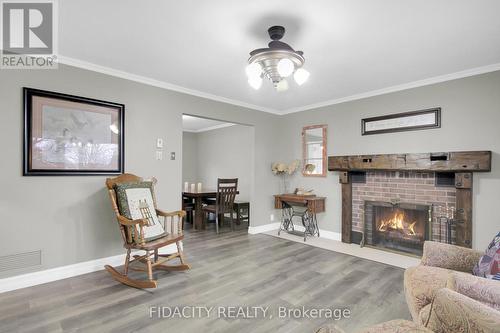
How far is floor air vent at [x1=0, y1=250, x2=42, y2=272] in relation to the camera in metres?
2.50

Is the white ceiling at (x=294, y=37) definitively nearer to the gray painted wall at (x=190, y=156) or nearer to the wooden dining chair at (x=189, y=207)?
the wooden dining chair at (x=189, y=207)

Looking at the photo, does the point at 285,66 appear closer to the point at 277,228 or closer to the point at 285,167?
the point at 285,167

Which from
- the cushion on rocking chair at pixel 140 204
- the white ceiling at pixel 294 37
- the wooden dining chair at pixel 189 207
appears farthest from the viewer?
the wooden dining chair at pixel 189 207

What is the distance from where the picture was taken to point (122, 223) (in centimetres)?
266

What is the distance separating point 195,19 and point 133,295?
253 centimetres

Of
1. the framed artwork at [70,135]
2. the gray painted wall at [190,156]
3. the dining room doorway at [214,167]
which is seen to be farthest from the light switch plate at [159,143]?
the gray painted wall at [190,156]

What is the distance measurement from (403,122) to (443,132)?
50 cm

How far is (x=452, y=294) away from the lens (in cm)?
101

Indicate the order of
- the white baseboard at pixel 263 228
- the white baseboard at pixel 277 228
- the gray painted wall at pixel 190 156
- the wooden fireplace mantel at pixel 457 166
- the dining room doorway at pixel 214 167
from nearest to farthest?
the wooden fireplace mantel at pixel 457 166 → the white baseboard at pixel 277 228 → the white baseboard at pixel 263 228 → the dining room doorway at pixel 214 167 → the gray painted wall at pixel 190 156

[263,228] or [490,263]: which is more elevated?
[490,263]

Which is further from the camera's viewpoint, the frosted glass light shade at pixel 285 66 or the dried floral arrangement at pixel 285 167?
the dried floral arrangement at pixel 285 167

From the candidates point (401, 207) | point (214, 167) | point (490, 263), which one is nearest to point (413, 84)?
point (401, 207)

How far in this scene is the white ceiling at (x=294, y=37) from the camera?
76.8 inches

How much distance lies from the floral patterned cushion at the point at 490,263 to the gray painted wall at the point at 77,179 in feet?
10.8
